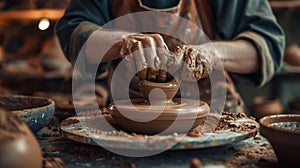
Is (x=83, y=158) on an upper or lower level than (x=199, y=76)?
lower

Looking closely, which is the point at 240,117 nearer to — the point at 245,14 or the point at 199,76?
the point at 199,76

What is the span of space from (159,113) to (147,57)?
0.60 feet

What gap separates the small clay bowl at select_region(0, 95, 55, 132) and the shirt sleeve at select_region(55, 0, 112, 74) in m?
0.36

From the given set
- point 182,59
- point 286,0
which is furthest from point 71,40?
point 286,0

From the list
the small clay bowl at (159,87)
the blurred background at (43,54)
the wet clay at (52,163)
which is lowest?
the blurred background at (43,54)

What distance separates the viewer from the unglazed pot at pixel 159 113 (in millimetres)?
1132

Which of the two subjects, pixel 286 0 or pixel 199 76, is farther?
pixel 286 0

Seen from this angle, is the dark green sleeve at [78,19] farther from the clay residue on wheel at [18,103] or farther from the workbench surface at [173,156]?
the workbench surface at [173,156]

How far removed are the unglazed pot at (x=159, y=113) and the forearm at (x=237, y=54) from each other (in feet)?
1.53

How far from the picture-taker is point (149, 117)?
44.5 inches

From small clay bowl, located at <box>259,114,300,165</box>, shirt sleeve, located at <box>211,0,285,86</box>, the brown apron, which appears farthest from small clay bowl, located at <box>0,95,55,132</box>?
shirt sleeve, located at <box>211,0,285,86</box>

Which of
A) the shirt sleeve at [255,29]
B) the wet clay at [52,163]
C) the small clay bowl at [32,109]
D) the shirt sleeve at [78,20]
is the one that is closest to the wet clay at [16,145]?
the wet clay at [52,163]

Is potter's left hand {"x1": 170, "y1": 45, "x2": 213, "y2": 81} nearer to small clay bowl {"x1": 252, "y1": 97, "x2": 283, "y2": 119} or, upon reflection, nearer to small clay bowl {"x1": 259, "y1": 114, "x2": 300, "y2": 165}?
small clay bowl {"x1": 259, "y1": 114, "x2": 300, "y2": 165}

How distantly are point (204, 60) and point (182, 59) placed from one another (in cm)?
8
